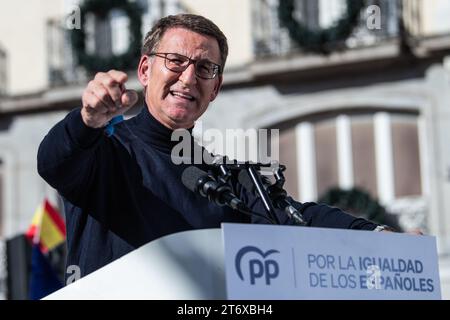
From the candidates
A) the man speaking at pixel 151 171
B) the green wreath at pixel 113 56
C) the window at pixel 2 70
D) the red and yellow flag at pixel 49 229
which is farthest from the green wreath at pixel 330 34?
the man speaking at pixel 151 171

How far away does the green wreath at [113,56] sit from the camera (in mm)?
18125

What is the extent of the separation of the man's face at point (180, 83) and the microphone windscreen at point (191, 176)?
254 mm

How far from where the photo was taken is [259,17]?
17.7 meters

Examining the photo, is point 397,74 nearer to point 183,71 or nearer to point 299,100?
point 299,100

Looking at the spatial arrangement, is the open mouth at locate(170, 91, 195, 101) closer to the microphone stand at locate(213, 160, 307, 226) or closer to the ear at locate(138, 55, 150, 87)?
the ear at locate(138, 55, 150, 87)

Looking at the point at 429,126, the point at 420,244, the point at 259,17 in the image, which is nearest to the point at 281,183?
→ the point at 420,244

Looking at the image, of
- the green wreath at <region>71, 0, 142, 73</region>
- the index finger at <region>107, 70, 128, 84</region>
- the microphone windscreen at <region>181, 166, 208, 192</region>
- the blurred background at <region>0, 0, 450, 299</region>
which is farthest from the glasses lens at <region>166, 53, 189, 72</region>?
the green wreath at <region>71, 0, 142, 73</region>

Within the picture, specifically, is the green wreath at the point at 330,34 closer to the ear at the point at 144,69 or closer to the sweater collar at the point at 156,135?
the ear at the point at 144,69

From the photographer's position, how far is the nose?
3.87 m

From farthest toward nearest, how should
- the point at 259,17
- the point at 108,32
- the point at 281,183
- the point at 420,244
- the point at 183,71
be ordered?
the point at 108,32, the point at 259,17, the point at 183,71, the point at 281,183, the point at 420,244

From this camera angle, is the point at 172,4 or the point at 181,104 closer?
the point at 181,104

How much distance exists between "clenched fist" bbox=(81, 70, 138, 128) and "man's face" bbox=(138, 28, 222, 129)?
76 centimetres

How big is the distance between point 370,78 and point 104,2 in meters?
4.35

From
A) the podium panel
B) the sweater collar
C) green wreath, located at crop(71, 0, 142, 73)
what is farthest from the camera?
green wreath, located at crop(71, 0, 142, 73)
